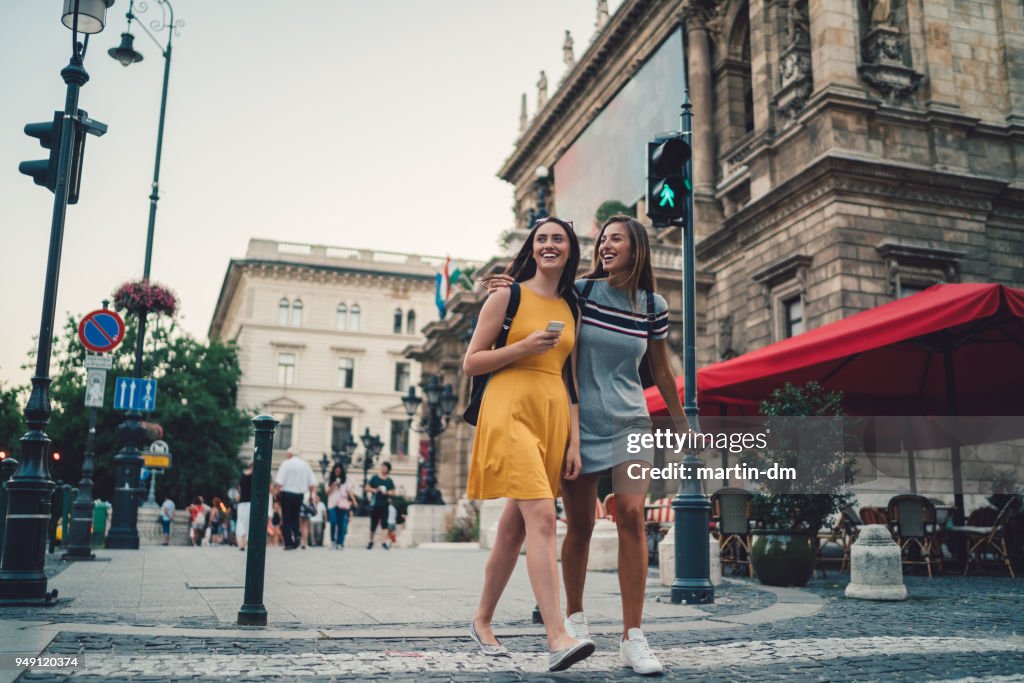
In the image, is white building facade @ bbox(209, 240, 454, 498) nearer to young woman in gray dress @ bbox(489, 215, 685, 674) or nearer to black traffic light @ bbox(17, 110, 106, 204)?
black traffic light @ bbox(17, 110, 106, 204)

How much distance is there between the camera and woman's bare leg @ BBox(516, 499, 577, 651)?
3.93 meters

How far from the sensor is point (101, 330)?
38.8 ft

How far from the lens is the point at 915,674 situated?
424 cm

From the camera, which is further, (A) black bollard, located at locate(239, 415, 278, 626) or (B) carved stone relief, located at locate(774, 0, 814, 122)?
(B) carved stone relief, located at locate(774, 0, 814, 122)

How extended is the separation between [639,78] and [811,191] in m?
12.3

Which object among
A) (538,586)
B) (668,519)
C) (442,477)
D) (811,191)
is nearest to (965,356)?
(668,519)

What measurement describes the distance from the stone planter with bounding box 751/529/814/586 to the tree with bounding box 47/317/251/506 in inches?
1490

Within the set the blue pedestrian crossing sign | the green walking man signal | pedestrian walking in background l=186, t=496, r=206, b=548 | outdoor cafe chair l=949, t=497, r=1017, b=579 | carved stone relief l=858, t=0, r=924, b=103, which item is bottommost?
pedestrian walking in background l=186, t=496, r=206, b=548

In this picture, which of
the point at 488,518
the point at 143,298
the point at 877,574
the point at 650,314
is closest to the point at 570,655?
the point at 650,314

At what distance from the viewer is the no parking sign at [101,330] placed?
11.7 metres

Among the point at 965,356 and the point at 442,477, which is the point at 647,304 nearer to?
the point at 965,356

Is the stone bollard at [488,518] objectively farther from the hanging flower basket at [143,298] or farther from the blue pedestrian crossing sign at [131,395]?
the hanging flower basket at [143,298]

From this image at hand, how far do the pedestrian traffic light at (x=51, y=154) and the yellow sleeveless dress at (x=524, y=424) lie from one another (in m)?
5.13

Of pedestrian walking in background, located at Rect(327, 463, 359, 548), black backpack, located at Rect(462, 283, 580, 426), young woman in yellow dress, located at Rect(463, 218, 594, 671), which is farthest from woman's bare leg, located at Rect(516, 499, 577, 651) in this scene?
pedestrian walking in background, located at Rect(327, 463, 359, 548)
